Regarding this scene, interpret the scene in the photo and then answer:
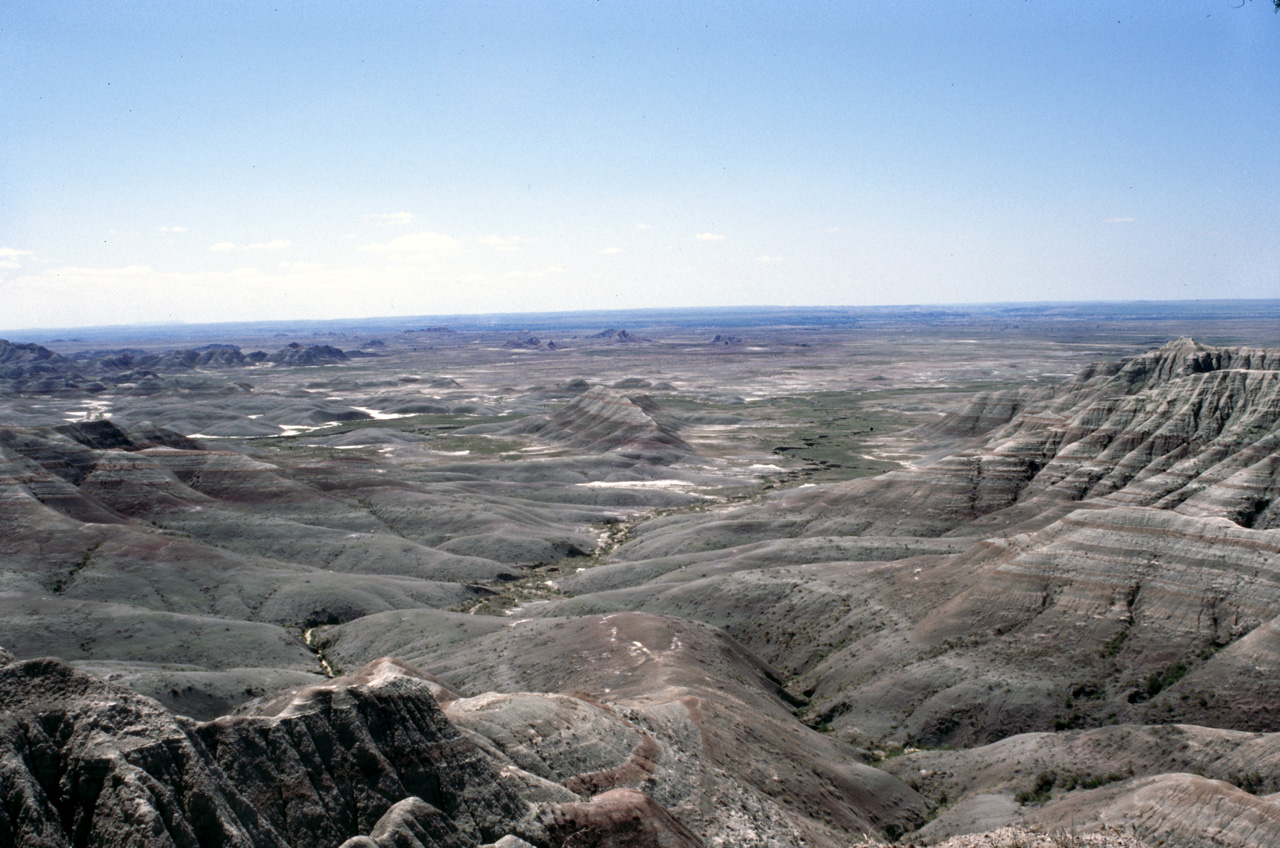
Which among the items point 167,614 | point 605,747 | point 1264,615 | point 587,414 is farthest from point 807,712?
point 587,414

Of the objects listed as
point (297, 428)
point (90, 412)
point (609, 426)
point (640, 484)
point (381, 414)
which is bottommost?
point (640, 484)

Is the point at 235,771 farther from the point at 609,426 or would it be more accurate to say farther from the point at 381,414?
the point at 381,414

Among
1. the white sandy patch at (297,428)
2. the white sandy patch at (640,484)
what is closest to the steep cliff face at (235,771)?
the white sandy patch at (640,484)

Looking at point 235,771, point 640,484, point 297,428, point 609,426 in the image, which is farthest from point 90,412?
point 235,771

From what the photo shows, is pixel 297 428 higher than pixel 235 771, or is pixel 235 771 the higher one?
pixel 235 771

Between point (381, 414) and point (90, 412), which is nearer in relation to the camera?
point (90, 412)

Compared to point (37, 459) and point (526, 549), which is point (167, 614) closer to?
point (526, 549)

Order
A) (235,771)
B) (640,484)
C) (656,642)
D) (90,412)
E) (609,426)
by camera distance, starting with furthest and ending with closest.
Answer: (90,412) < (609,426) < (640,484) < (656,642) < (235,771)

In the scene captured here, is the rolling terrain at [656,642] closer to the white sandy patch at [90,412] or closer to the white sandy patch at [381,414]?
the white sandy patch at [381,414]

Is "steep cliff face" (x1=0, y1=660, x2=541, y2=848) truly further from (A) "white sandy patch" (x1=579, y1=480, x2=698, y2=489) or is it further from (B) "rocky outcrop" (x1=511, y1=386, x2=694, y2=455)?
(B) "rocky outcrop" (x1=511, y1=386, x2=694, y2=455)
